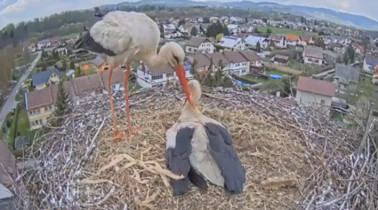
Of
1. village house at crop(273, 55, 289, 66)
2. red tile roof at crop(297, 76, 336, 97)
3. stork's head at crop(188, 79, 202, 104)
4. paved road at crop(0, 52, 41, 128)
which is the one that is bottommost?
village house at crop(273, 55, 289, 66)

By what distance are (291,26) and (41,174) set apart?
18.3 m

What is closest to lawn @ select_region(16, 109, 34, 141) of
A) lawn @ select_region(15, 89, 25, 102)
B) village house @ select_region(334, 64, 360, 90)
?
lawn @ select_region(15, 89, 25, 102)

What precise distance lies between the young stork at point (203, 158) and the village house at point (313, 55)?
34.4 feet

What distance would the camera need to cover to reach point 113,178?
2566mm

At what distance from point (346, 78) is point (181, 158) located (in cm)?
773

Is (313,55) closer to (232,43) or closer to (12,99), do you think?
(232,43)

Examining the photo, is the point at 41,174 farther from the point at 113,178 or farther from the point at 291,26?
the point at 291,26

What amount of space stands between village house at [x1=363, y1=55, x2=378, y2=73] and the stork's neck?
8060 millimetres

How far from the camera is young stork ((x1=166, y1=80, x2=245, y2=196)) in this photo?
2363 millimetres

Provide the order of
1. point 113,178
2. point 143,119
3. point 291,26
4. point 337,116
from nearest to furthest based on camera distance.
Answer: point 113,178
point 143,119
point 337,116
point 291,26

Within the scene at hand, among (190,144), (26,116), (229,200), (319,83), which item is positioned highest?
(190,144)

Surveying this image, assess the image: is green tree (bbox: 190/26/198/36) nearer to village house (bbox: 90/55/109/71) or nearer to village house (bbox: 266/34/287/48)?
village house (bbox: 266/34/287/48)

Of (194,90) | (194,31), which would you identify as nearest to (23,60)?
(194,31)

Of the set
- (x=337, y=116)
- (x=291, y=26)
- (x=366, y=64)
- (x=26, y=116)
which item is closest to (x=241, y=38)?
(x=291, y=26)
